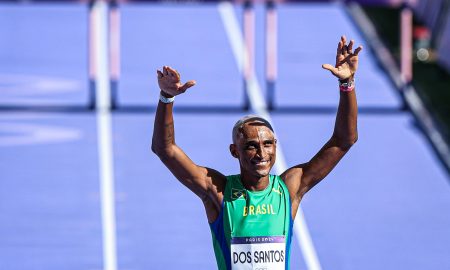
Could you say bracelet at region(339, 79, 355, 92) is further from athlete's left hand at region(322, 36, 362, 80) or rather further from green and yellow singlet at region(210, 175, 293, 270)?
green and yellow singlet at region(210, 175, 293, 270)

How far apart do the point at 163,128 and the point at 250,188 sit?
0.54 metres

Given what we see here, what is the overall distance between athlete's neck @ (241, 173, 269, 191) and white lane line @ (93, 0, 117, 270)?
481 centimetres

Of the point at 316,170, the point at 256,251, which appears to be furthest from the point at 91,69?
the point at 256,251

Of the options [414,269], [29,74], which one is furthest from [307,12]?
[414,269]

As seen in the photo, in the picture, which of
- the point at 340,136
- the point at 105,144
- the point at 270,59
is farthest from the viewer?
the point at 270,59

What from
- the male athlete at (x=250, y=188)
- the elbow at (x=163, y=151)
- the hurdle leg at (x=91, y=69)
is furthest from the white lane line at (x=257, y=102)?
the elbow at (x=163, y=151)

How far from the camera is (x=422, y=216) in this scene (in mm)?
12375

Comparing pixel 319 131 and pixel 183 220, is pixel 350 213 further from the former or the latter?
pixel 319 131

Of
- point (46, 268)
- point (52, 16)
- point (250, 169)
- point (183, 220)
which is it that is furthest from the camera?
point (52, 16)

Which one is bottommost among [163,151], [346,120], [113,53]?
[163,151]

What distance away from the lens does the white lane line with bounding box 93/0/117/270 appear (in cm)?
1147

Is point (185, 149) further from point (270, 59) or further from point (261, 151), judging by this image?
point (261, 151)

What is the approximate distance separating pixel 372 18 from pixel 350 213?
29.9 feet

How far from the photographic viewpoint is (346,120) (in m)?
6.27
